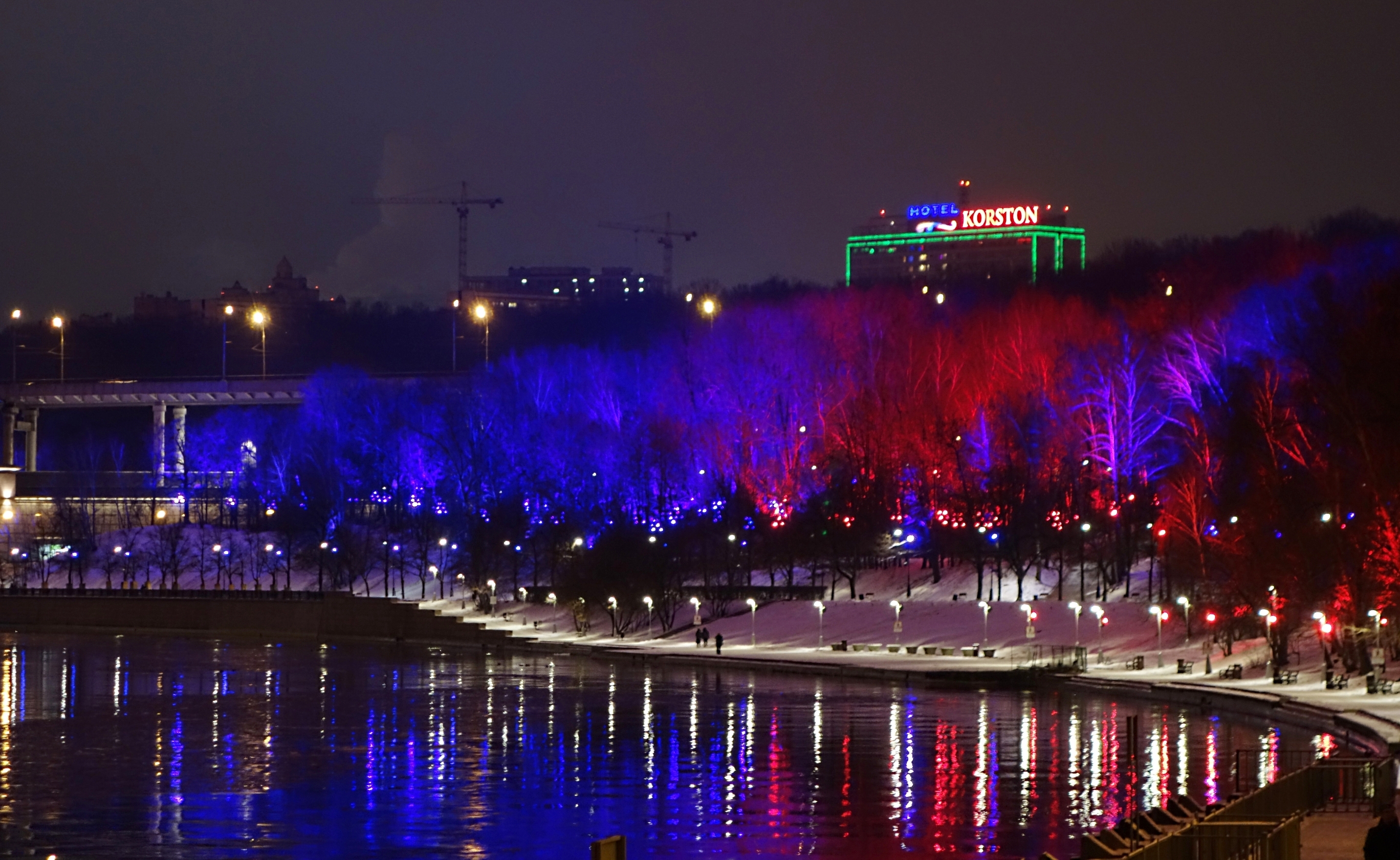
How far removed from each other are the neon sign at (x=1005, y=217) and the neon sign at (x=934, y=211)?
13.3 feet

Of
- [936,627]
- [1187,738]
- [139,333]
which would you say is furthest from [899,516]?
[139,333]

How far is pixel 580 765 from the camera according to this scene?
134 ft

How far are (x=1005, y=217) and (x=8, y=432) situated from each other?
88411 millimetres

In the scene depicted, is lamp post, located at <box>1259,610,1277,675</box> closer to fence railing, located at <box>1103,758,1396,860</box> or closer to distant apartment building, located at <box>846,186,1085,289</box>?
fence railing, located at <box>1103,758,1396,860</box>

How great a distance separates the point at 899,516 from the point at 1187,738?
3986 centimetres

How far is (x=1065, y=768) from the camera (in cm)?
3850

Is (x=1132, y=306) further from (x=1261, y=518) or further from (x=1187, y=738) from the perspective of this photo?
(x=1187, y=738)

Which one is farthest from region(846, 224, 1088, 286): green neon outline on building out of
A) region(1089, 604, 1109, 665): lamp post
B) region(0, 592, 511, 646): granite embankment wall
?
region(1089, 604, 1109, 665): lamp post

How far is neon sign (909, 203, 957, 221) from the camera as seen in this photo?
7372 inches

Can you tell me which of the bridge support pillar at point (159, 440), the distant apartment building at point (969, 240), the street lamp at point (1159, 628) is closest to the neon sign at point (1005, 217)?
the distant apartment building at point (969, 240)

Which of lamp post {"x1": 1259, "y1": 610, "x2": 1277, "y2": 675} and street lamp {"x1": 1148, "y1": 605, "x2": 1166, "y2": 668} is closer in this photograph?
lamp post {"x1": 1259, "y1": 610, "x2": 1277, "y2": 675}

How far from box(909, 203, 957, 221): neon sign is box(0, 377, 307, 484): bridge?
242 ft

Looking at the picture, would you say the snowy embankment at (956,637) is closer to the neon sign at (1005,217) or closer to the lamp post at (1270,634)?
the lamp post at (1270,634)

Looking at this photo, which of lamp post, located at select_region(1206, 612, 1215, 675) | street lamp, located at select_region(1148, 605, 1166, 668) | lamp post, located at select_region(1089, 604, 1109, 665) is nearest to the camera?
lamp post, located at select_region(1206, 612, 1215, 675)
